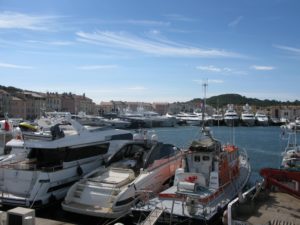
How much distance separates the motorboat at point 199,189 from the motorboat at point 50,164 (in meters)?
4.50

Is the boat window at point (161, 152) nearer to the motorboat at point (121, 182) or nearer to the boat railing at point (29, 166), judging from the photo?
the motorboat at point (121, 182)

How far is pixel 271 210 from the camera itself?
1339 cm

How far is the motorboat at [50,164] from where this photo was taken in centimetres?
1571

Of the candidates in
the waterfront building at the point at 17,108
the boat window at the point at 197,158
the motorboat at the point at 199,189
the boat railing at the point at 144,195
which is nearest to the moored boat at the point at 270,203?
the motorboat at the point at 199,189

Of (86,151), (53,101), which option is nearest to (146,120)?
(53,101)

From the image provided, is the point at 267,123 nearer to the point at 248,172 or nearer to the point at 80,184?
the point at 248,172

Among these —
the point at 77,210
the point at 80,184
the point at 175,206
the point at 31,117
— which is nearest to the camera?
the point at 175,206

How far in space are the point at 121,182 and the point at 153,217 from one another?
3210 mm

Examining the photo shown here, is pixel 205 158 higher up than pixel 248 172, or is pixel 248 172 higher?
pixel 205 158

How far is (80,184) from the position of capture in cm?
1538

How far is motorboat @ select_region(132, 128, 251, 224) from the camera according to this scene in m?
12.7

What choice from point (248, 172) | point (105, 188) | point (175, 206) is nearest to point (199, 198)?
point (175, 206)

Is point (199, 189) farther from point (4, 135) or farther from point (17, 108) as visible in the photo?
point (17, 108)

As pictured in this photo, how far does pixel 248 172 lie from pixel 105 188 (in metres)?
9.51
